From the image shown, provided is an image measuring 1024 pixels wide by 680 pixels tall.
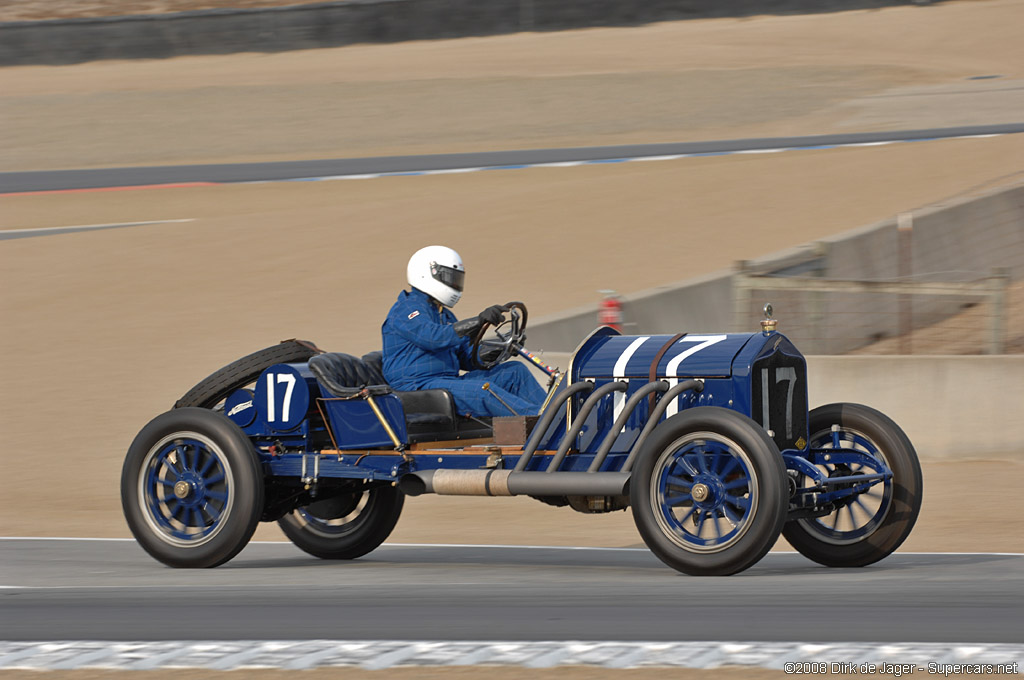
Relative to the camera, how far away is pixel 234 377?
32.3ft

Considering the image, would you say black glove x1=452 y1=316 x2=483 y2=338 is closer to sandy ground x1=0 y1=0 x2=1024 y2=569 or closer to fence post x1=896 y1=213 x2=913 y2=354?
sandy ground x1=0 y1=0 x2=1024 y2=569


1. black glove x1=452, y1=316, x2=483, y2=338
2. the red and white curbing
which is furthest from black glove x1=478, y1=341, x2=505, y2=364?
the red and white curbing

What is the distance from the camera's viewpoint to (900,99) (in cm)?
3681

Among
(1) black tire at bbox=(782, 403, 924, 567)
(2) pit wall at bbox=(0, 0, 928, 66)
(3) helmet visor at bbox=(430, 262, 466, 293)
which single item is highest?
(2) pit wall at bbox=(0, 0, 928, 66)

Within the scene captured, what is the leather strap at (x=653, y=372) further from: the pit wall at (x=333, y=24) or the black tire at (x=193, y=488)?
the pit wall at (x=333, y=24)

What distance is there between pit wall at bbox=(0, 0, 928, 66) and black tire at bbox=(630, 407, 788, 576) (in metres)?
41.6

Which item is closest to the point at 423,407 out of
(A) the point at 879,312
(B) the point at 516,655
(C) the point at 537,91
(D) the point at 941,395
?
(B) the point at 516,655

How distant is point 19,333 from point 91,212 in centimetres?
862

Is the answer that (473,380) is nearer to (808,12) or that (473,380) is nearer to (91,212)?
(91,212)

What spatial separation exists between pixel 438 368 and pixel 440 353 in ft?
0.34

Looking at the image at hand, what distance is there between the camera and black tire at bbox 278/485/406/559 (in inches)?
409

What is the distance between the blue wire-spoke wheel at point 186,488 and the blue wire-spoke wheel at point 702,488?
2.68 metres

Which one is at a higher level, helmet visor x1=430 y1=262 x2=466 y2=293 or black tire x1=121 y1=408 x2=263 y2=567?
helmet visor x1=430 y1=262 x2=466 y2=293

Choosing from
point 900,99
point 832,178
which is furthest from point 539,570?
point 900,99
